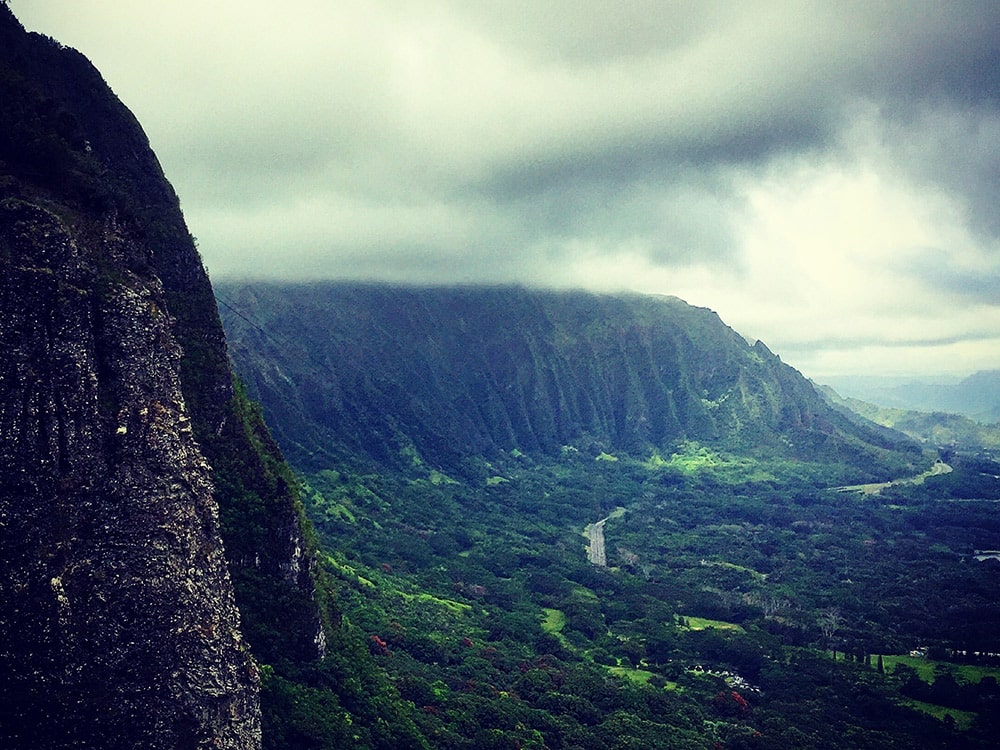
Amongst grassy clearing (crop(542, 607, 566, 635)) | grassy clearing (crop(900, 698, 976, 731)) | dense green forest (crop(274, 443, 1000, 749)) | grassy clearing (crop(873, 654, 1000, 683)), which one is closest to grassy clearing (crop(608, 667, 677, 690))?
dense green forest (crop(274, 443, 1000, 749))

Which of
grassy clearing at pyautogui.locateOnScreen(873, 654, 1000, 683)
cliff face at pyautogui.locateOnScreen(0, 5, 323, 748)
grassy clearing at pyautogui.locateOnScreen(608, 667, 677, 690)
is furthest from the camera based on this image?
grassy clearing at pyautogui.locateOnScreen(873, 654, 1000, 683)

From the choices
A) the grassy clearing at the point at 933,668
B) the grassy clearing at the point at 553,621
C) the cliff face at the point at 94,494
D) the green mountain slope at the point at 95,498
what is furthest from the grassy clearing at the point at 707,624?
the cliff face at the point at 94,494

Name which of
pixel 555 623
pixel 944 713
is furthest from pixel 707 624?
pixel 944 713

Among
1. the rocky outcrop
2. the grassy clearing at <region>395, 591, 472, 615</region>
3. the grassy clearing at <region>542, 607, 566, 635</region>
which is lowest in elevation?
the grassy clearing at <region>542, 607, 566, 635</region>

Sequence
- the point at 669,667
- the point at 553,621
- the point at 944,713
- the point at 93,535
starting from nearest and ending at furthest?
the point at 93,535 < the point at 944,713 < the point at 669,667 < the point at 553,621

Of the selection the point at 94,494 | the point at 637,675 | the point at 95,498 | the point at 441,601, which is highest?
the point at 94,494

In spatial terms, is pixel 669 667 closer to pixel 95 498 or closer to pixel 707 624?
pixel 707 624

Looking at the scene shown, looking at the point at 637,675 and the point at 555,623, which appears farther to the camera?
the point at 555,623

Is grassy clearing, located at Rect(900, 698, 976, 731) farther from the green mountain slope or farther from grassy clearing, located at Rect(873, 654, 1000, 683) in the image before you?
the green mountain slope
